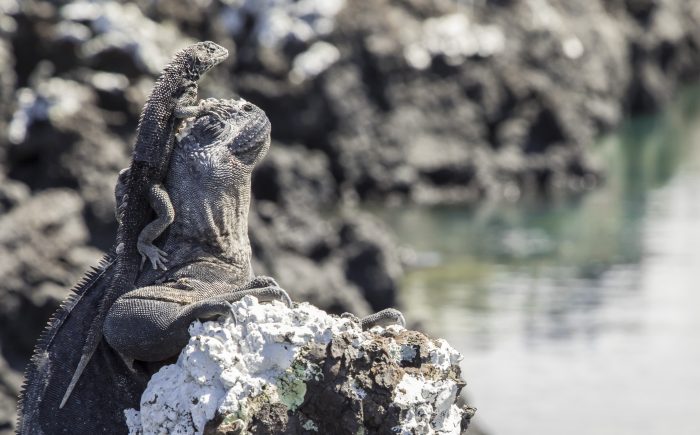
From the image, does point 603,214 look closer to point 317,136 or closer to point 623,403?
point 317,136

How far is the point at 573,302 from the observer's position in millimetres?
28062

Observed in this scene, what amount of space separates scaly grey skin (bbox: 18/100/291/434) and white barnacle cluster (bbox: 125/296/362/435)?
0.21 metres

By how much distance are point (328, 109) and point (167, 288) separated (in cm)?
3176

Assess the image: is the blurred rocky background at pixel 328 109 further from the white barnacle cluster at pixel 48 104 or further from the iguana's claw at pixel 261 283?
the iguana's claw at pixel 261 283

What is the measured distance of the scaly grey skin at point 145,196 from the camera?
6.49 metres

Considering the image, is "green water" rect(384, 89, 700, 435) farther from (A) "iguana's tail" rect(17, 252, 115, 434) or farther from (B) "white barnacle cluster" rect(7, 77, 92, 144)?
(A) "iguana's tail" rect(17, 252, 115, 434)

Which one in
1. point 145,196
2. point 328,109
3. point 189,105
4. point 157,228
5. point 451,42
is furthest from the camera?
point 451,42

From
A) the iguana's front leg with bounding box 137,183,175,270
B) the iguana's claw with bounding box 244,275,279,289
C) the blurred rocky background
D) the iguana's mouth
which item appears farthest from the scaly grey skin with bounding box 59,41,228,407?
the blurred rocky background

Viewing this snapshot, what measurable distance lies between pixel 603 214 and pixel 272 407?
32.4m

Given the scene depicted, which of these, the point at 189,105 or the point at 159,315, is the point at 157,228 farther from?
the point at 189,105

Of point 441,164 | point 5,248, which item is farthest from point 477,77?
point 5,248

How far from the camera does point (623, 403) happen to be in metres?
21.6

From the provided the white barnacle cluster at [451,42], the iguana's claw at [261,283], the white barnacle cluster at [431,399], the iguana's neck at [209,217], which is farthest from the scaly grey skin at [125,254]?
the white barnacle cluster at [451,42]

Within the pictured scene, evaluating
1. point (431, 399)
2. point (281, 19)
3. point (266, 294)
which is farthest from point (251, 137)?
point (281, 19)
